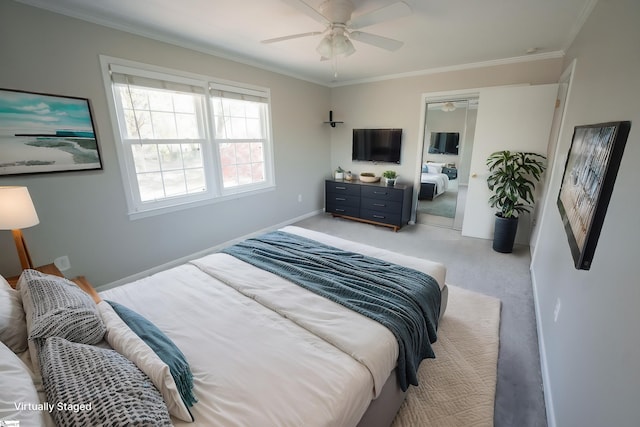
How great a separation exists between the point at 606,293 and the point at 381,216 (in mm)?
3409

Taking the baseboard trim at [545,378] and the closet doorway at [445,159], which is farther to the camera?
the closet doorway at [445,159]

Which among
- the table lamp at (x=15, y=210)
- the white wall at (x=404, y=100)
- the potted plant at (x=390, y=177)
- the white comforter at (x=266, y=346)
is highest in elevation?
the white wall at (x=404, y=100)

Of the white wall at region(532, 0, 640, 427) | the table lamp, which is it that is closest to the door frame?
the white wall at region(532, 0, 640, 427)

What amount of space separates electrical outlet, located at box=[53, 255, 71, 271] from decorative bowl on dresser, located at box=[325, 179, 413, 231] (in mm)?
3608

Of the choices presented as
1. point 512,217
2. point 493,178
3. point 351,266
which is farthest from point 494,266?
point 351,266

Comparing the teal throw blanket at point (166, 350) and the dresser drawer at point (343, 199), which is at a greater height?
the teal throw blanket at point (166, 350)

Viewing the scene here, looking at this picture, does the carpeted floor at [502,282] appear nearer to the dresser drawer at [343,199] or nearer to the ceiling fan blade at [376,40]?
the dresser drawer at [343,199]

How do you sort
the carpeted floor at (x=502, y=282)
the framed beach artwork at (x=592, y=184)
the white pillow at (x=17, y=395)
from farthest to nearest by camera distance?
1. the carpeted floor at (x=502, y=282)
2. the framed beach artwork at (x=592, y=184)
3. the white pillow at (x=17, y=395)

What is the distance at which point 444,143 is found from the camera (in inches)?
179

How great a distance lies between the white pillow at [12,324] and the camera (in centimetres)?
99

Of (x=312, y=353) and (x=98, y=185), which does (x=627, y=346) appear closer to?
(x=312, y=353)

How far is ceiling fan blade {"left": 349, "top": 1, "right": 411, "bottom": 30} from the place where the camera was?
164 cm

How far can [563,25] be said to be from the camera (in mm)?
2406

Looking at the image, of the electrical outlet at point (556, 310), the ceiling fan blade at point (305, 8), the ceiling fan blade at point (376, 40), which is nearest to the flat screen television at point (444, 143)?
the ceiling fan blade at point (376, 40)
